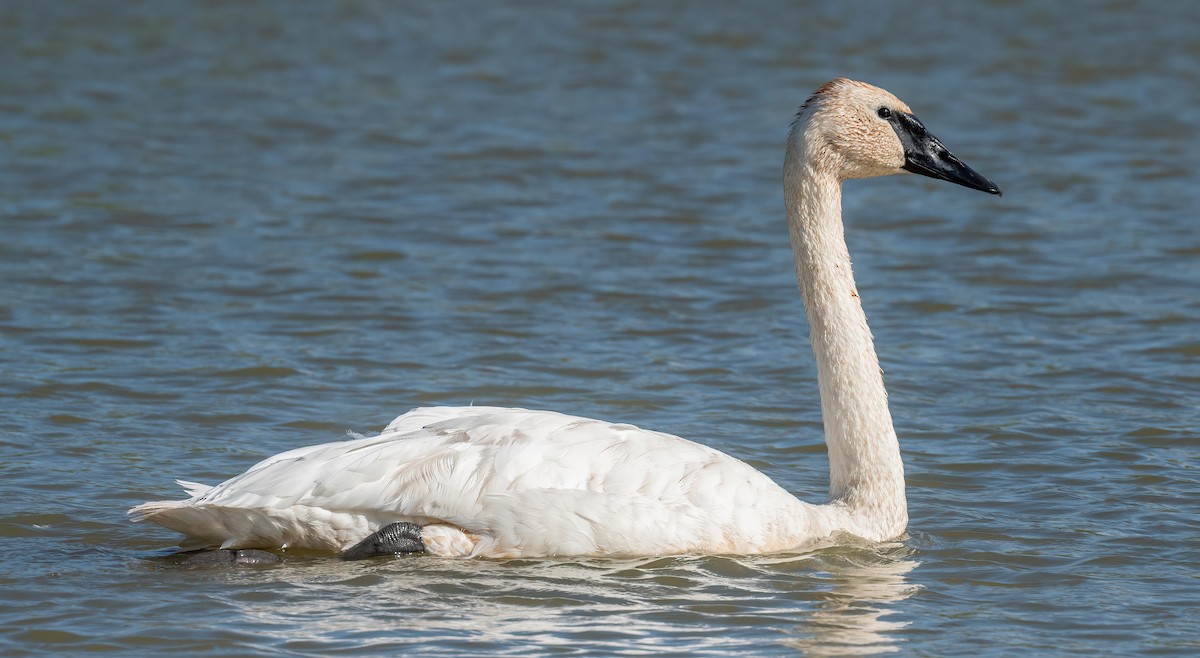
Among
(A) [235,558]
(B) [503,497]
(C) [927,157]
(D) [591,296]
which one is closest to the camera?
(B) [503,497]

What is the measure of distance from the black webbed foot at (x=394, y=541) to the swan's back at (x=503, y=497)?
4 cm

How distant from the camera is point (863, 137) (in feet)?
25.5

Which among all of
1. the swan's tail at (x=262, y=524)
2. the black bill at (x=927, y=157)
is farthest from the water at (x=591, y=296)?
the black bill at (x=927, y=157)

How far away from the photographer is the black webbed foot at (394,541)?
270 inches

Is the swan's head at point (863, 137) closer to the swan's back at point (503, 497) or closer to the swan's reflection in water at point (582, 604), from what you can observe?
the swan's back at point (503, 497)

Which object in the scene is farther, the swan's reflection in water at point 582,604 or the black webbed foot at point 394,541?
the black webbed foot at point 394,541

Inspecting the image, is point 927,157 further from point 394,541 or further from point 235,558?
point 235,558

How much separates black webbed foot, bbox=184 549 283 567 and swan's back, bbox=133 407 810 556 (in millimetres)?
58

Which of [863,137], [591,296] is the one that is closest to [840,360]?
[863,137]

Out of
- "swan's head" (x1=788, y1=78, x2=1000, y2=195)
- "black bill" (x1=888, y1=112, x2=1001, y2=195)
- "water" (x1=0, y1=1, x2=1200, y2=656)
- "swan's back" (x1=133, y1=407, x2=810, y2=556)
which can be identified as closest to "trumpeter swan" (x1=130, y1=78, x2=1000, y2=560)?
"swan's back" (x1=133, y1=407, x2=810, y2=556)

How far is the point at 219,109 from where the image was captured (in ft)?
57.7

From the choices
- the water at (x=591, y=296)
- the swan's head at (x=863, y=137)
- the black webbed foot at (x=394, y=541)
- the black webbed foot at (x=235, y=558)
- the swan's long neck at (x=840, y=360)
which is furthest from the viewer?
the swan's head at (x=863, y=137)

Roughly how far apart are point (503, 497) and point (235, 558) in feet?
3.59

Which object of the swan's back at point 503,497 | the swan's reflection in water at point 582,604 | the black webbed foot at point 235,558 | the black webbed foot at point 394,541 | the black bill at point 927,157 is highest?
the black bill at point 927,157
